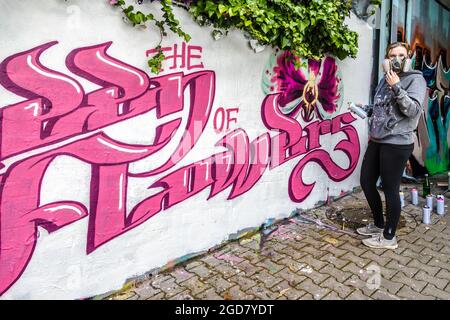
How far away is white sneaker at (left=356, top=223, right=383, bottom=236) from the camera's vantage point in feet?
12.6

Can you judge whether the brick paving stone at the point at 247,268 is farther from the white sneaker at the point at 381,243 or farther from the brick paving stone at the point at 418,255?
the brick paving stone at the point at 418,255

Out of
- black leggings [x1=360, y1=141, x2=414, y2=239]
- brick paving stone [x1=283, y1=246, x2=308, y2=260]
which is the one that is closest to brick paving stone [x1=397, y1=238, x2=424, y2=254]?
black leggings [x1=360, y1=141, x2=414, y2=239]

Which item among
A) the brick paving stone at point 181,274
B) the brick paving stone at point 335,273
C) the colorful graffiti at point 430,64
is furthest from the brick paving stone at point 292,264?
the colorful graffiti at point 430,64

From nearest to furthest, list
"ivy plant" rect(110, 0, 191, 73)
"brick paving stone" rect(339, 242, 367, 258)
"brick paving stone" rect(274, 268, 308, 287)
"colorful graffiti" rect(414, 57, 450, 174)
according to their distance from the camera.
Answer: "ivy plant" rect(110, 0, 191, 73) → "brick paving stone" rect(274, 268, 308, 287) → "brick paving stone" rect(339, 242, 367, 258) → "colorful graffiti" rect(414, 57, 450, 174)

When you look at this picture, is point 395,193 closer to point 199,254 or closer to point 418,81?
point 418,81

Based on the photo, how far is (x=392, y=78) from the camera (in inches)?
120

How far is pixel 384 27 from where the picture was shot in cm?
559

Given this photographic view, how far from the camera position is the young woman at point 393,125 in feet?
10.2

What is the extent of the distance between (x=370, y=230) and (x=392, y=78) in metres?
1.86

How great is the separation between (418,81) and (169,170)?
2.65 meters

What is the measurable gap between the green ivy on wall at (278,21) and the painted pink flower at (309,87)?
18 cm

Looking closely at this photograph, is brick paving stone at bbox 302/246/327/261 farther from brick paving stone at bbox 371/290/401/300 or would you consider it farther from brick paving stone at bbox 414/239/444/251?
brick paving stone at bbox 414/239/444/251

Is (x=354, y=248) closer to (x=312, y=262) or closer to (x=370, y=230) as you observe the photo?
(x=370, y=230)

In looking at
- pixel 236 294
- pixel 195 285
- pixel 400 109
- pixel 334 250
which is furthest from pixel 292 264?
pixel 400 109
